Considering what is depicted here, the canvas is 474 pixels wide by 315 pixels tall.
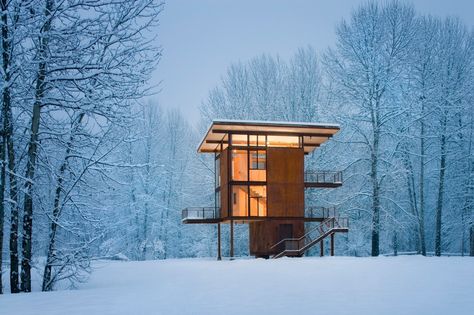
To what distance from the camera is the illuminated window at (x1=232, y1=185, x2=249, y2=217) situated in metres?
31.7

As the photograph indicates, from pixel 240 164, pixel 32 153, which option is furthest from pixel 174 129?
Result: pixel 32 153

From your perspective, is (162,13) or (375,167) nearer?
(162,13)

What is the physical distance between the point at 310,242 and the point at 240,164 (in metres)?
6.31

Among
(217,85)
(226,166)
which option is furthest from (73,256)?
(217,85)

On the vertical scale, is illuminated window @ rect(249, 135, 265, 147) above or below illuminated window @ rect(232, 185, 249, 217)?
above

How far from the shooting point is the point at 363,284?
11781 mm

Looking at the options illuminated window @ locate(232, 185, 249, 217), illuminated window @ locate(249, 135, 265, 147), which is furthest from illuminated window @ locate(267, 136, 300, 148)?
illuminated window @ locate(232, 185, 249, 217)

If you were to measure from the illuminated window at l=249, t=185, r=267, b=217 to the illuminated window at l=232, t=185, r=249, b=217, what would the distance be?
15.0 inches

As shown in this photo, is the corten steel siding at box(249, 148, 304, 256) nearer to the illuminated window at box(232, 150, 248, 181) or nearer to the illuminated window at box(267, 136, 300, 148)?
the illuminated window at box(267, 136, 300, 148)

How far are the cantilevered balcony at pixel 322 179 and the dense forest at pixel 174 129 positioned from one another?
1525 millimetres

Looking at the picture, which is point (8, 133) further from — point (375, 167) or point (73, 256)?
point (375, 167)

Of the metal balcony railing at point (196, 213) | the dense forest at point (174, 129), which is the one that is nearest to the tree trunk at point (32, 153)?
the dense forest at point (174, 129)

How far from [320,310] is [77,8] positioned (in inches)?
313

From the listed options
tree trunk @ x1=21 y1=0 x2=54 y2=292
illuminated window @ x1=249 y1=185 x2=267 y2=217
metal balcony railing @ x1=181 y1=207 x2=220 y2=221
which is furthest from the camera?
metal balcony railing @ x1=181 y1=207 x2=220 y2=221
